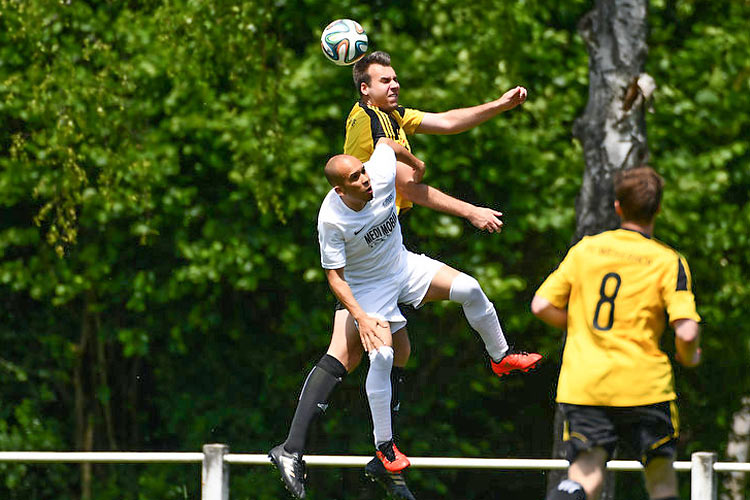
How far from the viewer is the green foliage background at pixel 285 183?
9789 mm

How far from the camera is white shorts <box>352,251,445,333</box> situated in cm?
590

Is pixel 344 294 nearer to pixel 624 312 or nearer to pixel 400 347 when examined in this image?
pixel 400 347

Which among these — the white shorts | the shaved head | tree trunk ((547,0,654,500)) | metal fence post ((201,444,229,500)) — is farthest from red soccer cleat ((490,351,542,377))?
tree trunk ((547,0,654,500))

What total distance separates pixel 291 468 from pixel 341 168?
4.88ft

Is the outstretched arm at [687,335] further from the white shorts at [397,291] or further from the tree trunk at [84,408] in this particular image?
the tree trunk at [84,408]

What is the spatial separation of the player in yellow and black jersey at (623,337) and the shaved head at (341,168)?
1374 millimetres

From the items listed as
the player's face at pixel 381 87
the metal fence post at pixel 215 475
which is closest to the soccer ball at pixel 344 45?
the player's face at pixel 381 87

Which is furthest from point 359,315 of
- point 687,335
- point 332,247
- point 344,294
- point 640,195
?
point 687,335

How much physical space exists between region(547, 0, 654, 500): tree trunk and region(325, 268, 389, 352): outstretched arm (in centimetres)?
324

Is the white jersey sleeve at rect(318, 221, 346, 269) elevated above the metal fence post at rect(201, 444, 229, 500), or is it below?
above

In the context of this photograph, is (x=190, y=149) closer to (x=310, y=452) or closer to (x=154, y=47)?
(x=154, y=47)

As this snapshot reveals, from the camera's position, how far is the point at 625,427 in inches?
179

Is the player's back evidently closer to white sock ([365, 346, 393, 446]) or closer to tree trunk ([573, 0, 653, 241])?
white sock ([365, 346, 393, 446])

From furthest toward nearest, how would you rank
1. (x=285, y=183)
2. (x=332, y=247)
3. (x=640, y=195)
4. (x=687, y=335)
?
1. (x=285, y=183)
2. (x=332, y=247)
3. (x=640, y=195)
4. (x=687, y=335)
